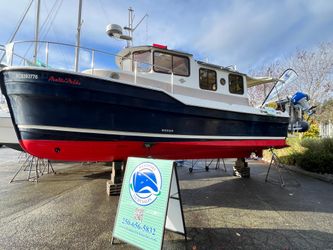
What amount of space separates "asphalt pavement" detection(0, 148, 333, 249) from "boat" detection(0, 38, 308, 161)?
3.56 ft

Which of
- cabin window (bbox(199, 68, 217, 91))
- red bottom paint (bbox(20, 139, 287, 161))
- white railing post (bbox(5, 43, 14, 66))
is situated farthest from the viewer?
cabin window (bbox(199, 68, 217, 91))

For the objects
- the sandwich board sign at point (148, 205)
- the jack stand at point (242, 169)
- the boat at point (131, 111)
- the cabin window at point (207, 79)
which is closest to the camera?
the sandwich board sign at point (148, 205)

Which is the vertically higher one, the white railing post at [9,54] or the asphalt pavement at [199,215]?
the white railing post at [9,54]

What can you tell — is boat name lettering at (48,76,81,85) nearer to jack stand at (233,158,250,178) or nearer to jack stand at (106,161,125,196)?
jack stand at (106,161,125,196)

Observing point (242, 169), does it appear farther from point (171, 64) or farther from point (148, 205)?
point (148, 205)

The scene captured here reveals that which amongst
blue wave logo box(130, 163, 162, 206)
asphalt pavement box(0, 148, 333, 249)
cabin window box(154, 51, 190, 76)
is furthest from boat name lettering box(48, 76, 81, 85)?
asphalt pavement box(0, 148, 333, 249)

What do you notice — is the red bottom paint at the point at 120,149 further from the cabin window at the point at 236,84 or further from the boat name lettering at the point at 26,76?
the cabin window at the point at 236,84

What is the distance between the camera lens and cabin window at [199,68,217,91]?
624 cm

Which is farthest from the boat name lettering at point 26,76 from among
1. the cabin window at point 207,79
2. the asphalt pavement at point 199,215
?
the cabin window at point 207,79

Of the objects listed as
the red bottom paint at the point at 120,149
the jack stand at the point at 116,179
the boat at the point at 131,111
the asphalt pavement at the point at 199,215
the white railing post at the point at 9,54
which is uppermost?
the white railing post at the point at 9,54

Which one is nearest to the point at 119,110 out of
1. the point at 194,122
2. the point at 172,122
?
the point at 172,122

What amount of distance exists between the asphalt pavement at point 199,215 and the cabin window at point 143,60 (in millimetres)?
3152

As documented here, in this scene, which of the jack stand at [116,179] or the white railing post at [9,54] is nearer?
the white railing post at [9,54]

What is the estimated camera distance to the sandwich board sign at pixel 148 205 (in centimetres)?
270
